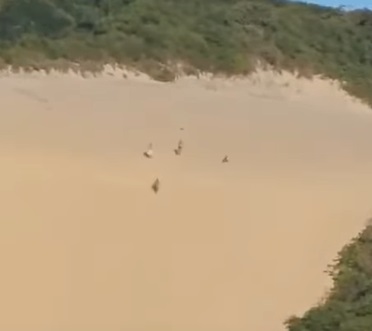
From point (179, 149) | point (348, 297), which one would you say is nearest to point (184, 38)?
point (179, 149)

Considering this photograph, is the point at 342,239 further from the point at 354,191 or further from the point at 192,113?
the point at 192,113

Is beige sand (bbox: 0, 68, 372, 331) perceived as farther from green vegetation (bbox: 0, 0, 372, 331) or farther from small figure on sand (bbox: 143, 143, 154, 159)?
green vegetation (bbox: 0, 0, 372, 331)

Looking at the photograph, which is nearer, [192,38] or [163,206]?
[163,206]

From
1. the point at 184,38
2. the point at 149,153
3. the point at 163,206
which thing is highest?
the point at 184,38

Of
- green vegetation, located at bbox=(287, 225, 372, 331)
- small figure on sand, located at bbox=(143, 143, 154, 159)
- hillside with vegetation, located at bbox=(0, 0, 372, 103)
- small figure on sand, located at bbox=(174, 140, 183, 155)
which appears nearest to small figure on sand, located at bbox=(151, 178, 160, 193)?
small figure on sand, located at bbox=(143, 143, 154, 159)

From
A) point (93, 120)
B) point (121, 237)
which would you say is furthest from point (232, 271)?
point (93, 120)

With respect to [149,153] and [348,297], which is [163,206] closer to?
[149,153]
